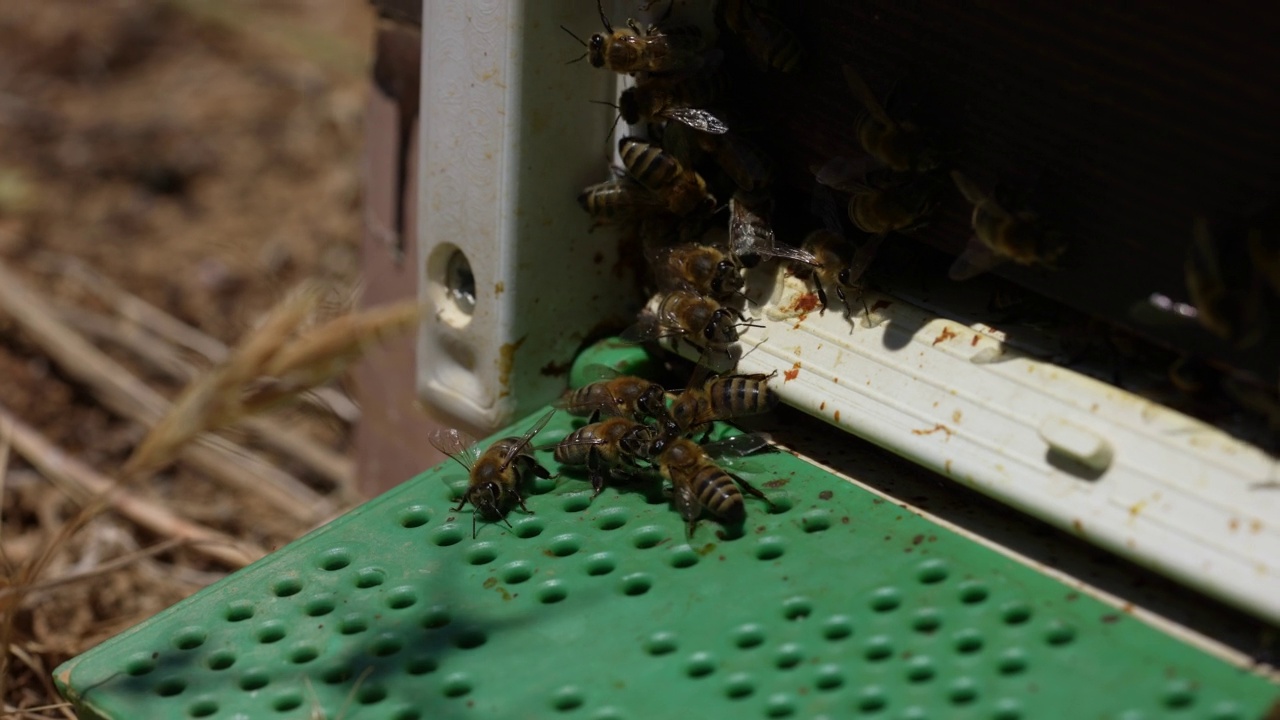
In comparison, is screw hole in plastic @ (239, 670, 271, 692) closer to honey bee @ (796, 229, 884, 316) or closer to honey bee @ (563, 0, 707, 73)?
honey bee @ (796, 229, 884, 316)

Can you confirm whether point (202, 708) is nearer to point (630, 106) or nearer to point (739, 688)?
point (739, 688)

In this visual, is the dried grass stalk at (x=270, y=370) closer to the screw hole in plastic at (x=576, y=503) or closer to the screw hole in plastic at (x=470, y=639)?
the screw hole in plastic at (x=576, y=503)

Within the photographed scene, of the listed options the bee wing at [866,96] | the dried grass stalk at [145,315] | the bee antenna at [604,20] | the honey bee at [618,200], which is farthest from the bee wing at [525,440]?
the dried grass stalk at [145,315]

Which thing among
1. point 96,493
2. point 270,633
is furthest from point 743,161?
point 96,493

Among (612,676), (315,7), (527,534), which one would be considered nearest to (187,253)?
(315,7)

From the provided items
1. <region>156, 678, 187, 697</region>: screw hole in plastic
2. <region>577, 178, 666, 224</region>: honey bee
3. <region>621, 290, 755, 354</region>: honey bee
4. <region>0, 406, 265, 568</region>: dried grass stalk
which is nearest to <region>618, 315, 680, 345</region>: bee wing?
<region>621, 290, 755, 354</region>: honey bee

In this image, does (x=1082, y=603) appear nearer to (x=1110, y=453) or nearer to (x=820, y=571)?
(x=1110, y=453)
